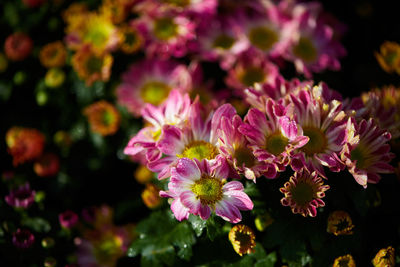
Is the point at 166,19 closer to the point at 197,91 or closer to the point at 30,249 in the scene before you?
the point at 197,91

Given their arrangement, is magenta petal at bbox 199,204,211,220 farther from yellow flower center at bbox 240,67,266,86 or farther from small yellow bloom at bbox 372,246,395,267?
yellow flower center at bbox 240,67,266,86

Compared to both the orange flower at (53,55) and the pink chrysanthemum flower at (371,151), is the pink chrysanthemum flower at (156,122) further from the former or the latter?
the orange flower at (53,55)

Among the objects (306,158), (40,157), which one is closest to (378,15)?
(306,158)

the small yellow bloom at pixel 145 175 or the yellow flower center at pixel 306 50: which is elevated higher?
the yellow flower center at pixel 306 50

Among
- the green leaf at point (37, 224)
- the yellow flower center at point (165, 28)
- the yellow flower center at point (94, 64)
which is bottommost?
the green leaf at point (37, 224)

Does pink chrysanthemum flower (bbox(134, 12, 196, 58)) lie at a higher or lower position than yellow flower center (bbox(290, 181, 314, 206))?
lower

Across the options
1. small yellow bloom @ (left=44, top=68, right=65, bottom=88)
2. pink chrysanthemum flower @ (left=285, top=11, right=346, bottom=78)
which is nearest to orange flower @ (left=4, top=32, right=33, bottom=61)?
small yellow bloom @ (left=44, top=68, right=65, bottom=88)

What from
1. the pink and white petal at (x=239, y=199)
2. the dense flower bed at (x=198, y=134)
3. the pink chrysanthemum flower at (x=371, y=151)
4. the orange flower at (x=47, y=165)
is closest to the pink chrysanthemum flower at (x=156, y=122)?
the dense flower bed at (x=198, y=134)
